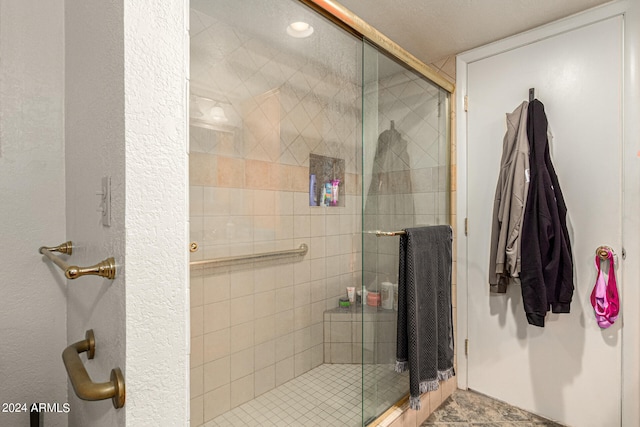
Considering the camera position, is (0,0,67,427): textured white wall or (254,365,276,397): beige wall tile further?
(254,365,276,397): beige wall tile

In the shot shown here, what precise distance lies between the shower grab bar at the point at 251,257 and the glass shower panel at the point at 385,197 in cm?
45

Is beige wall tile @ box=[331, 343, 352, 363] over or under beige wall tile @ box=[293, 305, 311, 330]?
under

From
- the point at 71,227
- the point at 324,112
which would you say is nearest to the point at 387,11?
the point at 324,112

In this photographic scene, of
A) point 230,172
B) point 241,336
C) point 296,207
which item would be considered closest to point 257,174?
point 230,172

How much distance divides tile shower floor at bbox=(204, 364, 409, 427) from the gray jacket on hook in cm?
78

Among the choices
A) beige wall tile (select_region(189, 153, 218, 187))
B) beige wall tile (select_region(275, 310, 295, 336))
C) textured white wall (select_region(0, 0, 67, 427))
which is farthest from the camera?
beige wall tile (select_region(275, 310, 295, 336))

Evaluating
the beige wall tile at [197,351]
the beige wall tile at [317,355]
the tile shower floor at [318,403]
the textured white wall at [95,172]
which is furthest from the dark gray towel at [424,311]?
the textured white wall at [95,172]

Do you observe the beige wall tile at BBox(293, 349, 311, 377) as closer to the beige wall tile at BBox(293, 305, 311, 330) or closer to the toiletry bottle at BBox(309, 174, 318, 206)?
the beige wall tile at BBox(293, 305, 311, 330)

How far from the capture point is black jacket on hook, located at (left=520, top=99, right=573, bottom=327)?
158 centimetres

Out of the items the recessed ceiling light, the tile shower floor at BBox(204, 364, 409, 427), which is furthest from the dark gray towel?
the recessed ceiling light

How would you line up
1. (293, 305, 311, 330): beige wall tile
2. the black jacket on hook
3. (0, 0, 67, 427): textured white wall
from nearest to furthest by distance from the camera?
(0, 0, 67, 427): textured white wall < the black jacket on hook < (293, 305, 311, 330): beige wall tile

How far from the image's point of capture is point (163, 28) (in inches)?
24.5

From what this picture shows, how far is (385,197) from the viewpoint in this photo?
5.12ft

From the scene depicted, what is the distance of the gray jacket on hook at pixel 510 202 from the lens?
1681 millimetres
